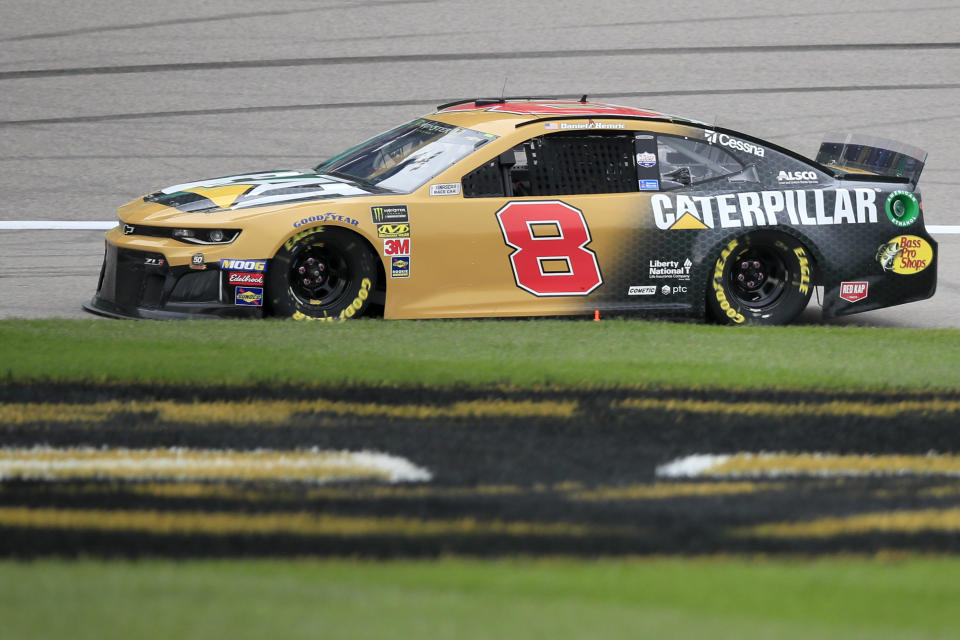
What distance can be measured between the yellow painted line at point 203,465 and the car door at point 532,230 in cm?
265

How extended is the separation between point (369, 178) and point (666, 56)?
7.93 meters

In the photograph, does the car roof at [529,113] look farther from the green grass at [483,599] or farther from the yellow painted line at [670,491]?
the green grass at [483,599]

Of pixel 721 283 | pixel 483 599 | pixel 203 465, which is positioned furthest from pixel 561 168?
pixel 483 599

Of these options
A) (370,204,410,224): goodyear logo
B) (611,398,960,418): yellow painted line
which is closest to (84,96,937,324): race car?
(370,204,410,224): goodyear logo

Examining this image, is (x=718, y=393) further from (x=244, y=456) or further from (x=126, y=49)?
(x=126, y=49)

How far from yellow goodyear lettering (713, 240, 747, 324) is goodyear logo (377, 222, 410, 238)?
191cm

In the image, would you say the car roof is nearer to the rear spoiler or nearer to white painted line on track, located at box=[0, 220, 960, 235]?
the rear spoiler

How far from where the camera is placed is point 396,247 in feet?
24.7

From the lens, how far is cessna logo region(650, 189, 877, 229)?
8000mm

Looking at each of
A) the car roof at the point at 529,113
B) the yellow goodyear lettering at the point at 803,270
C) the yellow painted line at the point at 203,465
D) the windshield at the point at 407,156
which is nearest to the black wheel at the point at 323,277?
the windshield at the point at 407,156

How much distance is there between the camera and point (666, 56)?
1516cm

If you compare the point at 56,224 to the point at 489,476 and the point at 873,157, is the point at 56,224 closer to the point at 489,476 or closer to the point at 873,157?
the point at 873,157

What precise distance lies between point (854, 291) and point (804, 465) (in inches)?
140

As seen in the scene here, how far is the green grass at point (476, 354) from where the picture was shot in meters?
6.18
